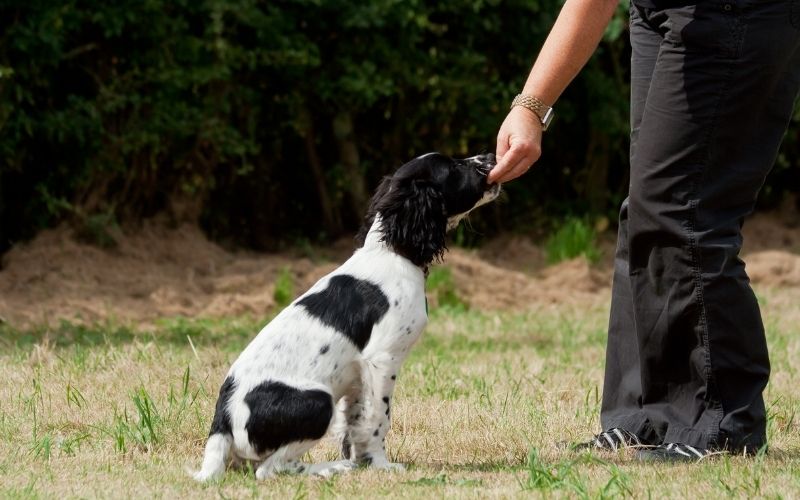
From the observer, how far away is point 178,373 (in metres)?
5.88

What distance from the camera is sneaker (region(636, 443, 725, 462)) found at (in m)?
4.48

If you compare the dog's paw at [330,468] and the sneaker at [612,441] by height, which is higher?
→ the dog's paw at [330,468]

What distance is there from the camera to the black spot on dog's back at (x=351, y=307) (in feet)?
14.6

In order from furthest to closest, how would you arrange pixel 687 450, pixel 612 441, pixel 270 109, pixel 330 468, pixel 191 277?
pixel 270 109 → pixel 191 277 → pixel 612 441 → pixel 687 450 → pixel 330 468

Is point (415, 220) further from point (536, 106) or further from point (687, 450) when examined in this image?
point (687, 450)

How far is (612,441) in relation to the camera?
15.7 feet

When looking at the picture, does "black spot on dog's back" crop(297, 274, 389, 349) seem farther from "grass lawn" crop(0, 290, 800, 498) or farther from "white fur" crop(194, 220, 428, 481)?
"grass lawn" crop(0, 290, 800, 498)

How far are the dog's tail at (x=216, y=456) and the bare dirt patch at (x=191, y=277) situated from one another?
148 inches

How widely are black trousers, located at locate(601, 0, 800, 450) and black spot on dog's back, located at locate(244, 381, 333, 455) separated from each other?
50.8 inches

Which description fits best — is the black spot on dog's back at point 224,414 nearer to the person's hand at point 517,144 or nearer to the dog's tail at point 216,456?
the dog's tail at point 216,456

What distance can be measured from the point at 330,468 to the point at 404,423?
0.81m

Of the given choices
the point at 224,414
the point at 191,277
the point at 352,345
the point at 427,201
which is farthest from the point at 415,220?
the point at 191,277

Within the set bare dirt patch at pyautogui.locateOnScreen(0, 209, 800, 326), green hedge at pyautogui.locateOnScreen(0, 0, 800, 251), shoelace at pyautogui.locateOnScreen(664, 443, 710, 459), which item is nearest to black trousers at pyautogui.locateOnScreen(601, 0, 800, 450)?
shoelace at pyautogui.locateOnScreen(664, 443, 710, 459)

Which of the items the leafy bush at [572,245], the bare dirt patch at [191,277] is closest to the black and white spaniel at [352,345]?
the bare dirt patch at [191,277]
